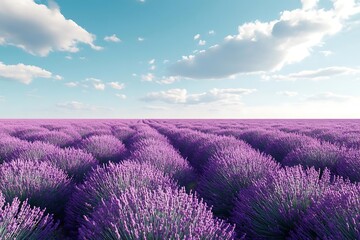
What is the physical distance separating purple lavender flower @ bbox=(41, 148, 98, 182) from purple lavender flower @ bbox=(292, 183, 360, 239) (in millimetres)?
3586

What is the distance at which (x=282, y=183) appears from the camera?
3.00m

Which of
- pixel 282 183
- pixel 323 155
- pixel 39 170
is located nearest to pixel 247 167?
pixel 282 183

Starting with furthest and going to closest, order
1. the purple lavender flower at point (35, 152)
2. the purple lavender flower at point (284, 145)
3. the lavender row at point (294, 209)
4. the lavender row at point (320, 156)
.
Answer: the purple lavender flower at point (284, 145), the purple lavender flower at point (35, 152), the lavender row at point (320, 156), the lavender row at point (294, 209)

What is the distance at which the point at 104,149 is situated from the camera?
6957 mm

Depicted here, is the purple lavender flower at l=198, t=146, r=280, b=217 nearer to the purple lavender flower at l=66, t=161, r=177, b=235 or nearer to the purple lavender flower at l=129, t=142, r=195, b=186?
the purple lavender flower at l=129, t=142, r=195, b=186

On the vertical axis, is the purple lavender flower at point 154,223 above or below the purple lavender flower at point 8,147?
above

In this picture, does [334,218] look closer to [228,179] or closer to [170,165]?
[228,179]

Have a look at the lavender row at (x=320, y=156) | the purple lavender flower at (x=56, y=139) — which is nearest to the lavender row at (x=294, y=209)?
the lavender row at (x=320, y=156)

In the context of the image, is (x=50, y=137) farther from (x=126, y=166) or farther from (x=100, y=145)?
(x=126, y=166)

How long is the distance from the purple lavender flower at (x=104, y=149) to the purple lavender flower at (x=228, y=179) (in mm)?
3037

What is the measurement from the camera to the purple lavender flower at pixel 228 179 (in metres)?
3.69

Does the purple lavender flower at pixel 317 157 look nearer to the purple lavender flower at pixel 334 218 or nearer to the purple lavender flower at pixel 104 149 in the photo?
the purple lavender flower at pixel 334 218

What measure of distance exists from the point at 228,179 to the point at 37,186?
242 centimetres

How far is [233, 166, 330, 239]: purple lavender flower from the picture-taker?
8.93 ft
